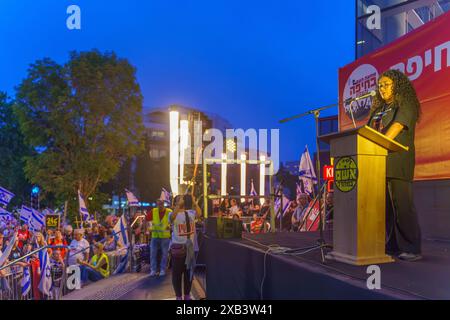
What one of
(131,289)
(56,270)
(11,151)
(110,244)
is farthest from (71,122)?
(131,289)

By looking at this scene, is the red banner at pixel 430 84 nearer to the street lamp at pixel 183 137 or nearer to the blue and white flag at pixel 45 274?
the blue and white flag at pixel 45 274

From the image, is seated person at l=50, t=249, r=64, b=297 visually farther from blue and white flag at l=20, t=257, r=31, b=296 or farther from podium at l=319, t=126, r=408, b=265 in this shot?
podium at l=319, t=126, r=408, b=265

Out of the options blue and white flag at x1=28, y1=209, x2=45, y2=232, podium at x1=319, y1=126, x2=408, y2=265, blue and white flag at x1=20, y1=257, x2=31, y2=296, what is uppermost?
podium at x1=319, y1=126, x2=408, y2=265

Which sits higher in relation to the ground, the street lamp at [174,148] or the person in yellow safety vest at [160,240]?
the street lamp at [174,148]

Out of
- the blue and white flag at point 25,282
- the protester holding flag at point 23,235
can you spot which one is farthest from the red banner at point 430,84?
the protester holding flag at point 23,235

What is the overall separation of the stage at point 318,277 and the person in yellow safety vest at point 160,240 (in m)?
3.73

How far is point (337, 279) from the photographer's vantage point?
227 cm

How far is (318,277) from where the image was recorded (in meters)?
2.47

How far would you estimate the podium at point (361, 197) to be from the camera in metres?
2.77

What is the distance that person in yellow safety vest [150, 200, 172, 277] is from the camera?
7.95 meters

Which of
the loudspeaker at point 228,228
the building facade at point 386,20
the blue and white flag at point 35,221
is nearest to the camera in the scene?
the loudspeaker at point 228,228

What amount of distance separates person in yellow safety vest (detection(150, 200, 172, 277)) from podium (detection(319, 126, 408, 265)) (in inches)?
223

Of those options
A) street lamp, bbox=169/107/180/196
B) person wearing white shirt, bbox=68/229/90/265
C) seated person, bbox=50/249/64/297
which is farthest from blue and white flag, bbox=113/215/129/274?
street lamp, bbox=169/107/180/196

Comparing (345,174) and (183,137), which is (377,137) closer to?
(345,174)
